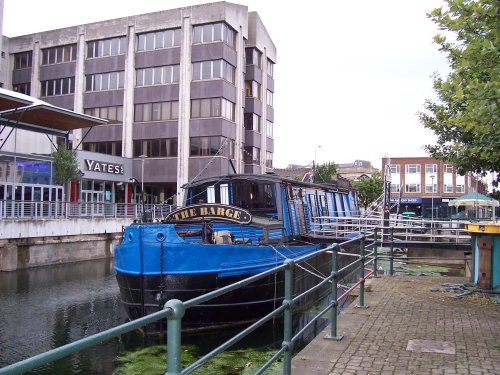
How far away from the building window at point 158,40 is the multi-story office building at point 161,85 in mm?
84

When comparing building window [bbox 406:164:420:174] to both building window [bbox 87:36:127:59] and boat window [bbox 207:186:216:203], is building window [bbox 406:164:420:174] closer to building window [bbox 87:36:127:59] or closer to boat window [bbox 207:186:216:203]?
building window [bbox 87:36:127:59]

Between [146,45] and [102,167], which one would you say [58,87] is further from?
[102,167]

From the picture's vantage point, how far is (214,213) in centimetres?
1160

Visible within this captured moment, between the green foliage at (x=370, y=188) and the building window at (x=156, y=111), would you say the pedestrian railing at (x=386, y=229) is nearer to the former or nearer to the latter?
the building window at (x=156, y=111)

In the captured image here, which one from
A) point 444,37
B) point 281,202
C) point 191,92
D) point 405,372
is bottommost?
point 405,372

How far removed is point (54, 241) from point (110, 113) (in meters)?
21.9

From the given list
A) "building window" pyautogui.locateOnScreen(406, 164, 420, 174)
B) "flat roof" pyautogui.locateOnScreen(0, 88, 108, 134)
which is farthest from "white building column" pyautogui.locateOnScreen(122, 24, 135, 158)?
"building window" pyautogui.locateOnScreen(406, 164, 420, 174)

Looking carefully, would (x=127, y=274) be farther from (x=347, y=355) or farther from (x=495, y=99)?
(x=495, y=99)

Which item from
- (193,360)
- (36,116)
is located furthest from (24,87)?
(193,360)

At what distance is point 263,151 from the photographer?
4775 cm

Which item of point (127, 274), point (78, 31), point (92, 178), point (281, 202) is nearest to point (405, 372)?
point (127, 274)

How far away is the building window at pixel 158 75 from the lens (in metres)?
41.8

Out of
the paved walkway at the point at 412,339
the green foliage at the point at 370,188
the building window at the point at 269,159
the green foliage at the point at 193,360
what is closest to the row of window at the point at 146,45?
the building window at the point at 269,159

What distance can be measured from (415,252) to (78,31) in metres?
36.4
